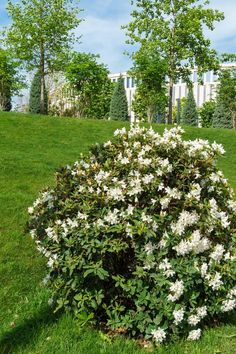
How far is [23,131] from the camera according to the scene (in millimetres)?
15805

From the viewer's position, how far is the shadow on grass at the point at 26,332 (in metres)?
4.64

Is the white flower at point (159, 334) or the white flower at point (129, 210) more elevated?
the white flower at point (129, 210)

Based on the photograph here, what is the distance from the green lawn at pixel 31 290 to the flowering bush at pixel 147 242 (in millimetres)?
194

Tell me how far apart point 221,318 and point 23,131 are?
468 inches

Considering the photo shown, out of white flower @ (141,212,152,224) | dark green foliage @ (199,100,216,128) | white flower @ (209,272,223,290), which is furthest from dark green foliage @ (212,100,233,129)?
white flower @ (141,212,152,224)

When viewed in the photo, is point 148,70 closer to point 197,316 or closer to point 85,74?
point 85,74

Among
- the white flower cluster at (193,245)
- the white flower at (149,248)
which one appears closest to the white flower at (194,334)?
the white flower cluster at (193,245)

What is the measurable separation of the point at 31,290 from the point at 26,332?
1.26 meters

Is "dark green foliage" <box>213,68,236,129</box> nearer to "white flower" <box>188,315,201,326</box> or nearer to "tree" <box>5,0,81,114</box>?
"tree" <box>5,0,81,114</box>

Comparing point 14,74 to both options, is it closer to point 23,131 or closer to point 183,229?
point 23,131

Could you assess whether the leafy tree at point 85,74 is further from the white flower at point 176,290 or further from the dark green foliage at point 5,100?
the white flower at point 176,290

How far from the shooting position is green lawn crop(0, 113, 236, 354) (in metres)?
4.60

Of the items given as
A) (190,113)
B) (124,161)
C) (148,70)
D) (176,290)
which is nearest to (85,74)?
(148,70)

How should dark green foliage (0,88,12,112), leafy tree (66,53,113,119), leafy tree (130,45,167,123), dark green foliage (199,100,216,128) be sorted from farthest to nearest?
dark green foliage (199,100,216,128) → dark green foliage (0,88,12,112) → leafy tree (130,45,167,123) → leafy tree (66,53,113,119)
